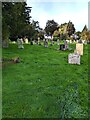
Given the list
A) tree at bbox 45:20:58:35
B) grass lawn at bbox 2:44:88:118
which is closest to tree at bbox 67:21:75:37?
tree at bbox 45:20:58:35

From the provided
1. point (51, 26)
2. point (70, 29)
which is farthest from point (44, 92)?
point (51, 26)

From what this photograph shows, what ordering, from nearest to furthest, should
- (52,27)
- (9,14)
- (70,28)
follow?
(9,14)
(70,28)
(52,27)

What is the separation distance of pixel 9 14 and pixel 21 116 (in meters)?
16.5

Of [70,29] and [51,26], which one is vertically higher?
[51,26]

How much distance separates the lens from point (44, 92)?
11922mm

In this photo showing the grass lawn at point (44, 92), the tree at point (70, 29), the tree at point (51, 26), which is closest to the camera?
the grass lawn at point (44, 92)

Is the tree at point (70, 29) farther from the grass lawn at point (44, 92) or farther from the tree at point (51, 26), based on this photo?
the grass lawn at point (44, 92)

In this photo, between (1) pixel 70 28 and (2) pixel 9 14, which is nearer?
(2) pixel 9 14

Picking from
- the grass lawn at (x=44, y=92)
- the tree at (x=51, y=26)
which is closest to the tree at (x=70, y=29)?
the tree at (x=51, y=26)

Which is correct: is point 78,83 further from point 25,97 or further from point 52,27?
point 52,27

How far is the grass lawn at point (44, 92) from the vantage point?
9.51 m

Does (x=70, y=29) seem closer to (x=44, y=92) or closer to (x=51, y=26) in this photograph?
(x=51, y=26)

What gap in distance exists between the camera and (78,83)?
46.5 ft

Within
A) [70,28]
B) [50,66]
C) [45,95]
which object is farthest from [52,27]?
[45,95]
